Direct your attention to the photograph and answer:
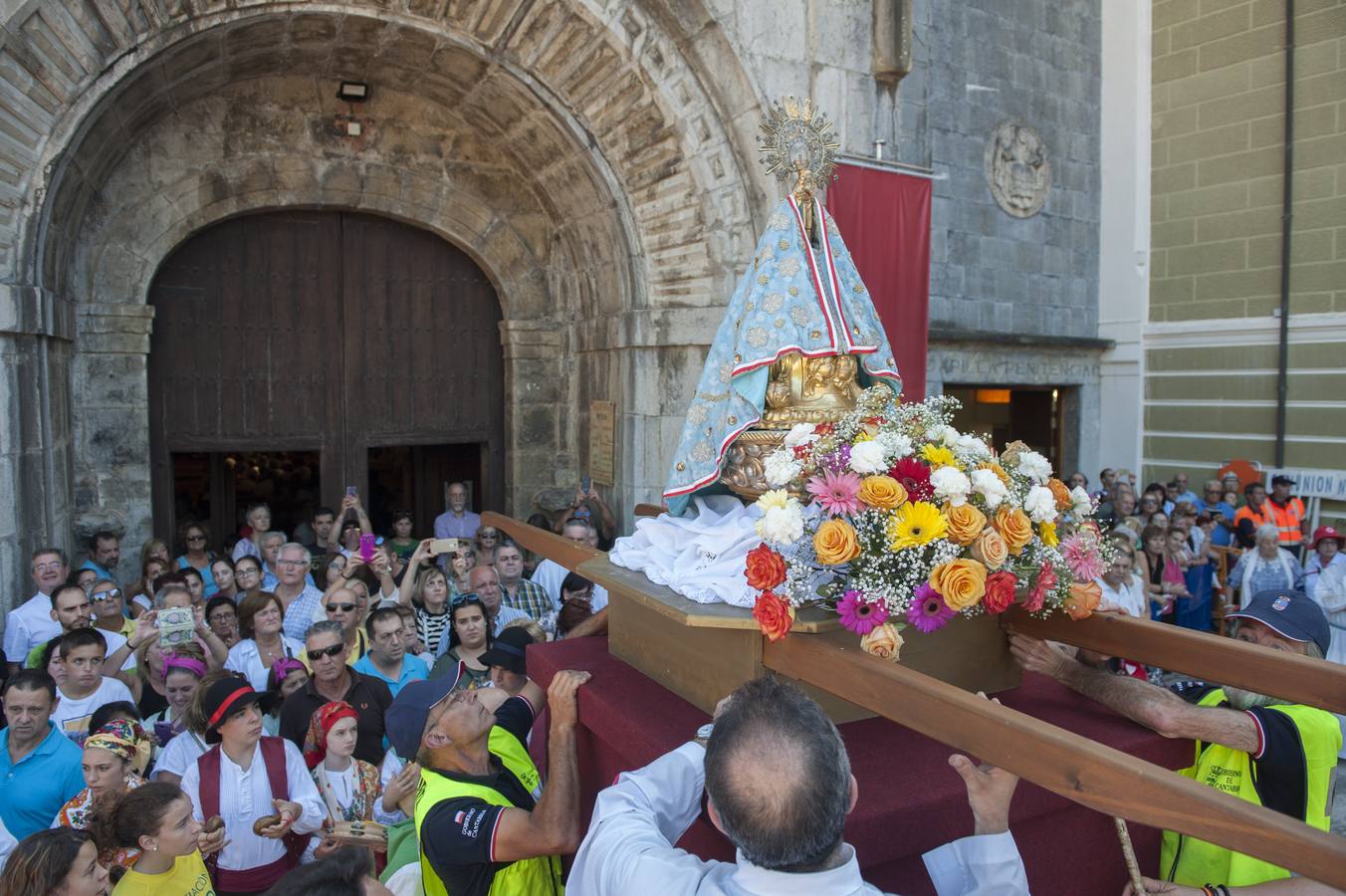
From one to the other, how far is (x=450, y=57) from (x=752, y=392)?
4991 millimetres

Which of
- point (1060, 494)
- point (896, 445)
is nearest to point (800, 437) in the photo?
point (896, 445)

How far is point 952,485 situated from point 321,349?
667cm

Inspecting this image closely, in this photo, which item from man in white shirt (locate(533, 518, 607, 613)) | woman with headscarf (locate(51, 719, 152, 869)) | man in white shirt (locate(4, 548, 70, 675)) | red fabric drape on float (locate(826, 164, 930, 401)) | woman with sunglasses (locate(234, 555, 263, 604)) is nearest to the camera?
woman with headscarf (locate(51, 719, 152, 869))

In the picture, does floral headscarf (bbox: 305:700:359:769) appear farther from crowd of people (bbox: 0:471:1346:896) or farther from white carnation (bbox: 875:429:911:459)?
white carnation (bbox: 875:429:911:459)

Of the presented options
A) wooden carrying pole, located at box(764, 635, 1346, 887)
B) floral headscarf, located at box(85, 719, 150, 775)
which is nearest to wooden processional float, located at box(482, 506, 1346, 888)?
wooden carrying pole, located at box(764, 635, 1346, 887)

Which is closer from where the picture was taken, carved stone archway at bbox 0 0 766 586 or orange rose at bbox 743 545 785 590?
orange rose at bbox 743 545 785 590

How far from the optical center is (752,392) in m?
3.16

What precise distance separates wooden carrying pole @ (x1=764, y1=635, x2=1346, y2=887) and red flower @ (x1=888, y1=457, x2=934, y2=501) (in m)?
0.51

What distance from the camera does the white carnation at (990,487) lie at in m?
2.47

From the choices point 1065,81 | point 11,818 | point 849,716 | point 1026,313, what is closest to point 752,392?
point 849,716

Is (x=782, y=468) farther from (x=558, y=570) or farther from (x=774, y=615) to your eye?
(x=558, y=570)

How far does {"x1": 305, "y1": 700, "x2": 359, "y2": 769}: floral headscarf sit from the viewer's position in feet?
12.5

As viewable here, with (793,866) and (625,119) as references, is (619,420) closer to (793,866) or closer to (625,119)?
(625,119)

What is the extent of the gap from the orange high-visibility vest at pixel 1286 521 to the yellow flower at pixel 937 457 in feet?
27.0
